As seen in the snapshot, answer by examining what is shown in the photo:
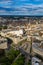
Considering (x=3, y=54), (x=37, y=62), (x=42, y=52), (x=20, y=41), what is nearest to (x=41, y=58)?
(x=42, y=52)

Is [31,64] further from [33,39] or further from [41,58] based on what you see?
[33,39]

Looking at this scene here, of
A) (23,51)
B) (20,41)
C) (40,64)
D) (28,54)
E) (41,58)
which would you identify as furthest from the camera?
(20,41)

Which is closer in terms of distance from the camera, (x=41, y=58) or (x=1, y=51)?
(x=41, y=58)

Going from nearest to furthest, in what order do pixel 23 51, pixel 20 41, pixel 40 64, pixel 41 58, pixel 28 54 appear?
pixel 40 64, pixel 41 58, pixel 28 54, pixel 23 51, pixel 20 41

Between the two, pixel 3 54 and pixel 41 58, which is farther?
pixel 3 54

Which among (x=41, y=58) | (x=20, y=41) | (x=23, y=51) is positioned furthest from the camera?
(x=20, y=41)

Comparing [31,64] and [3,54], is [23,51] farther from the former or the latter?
[31,64]

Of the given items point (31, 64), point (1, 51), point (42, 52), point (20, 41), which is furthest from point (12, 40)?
point (31, 64)

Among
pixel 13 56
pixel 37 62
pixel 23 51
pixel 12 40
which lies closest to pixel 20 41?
pixel 12 40
